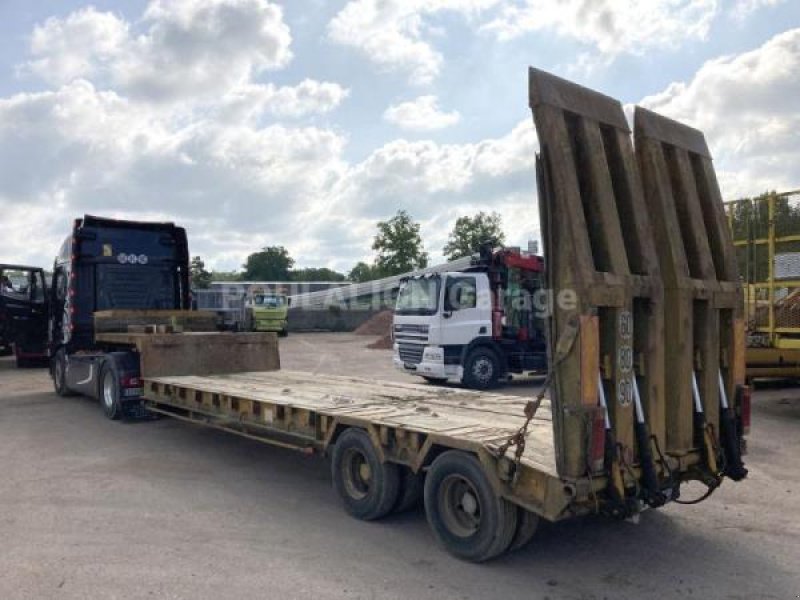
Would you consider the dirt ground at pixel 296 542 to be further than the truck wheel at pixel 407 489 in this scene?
No

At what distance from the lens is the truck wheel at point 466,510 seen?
434 centimetres

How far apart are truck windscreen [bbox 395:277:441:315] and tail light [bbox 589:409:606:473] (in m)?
9.33

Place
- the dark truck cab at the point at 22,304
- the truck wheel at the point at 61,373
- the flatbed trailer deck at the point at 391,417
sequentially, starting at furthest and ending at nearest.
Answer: the dark truck cab at the point at 22,304 < the truck wheel at the point at 61,373 < the flatbed trailer deck at the point at 391,417

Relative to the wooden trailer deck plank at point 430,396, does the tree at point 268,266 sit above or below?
above

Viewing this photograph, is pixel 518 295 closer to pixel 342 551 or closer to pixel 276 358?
pixel 276 358

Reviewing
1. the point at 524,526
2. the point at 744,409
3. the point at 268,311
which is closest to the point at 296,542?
the point at 524,526

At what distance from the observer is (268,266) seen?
340 feet

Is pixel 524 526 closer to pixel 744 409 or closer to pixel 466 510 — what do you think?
pixel 466 510

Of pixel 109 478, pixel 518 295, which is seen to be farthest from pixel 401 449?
pixel 518 295

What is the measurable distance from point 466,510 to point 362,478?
1.24m

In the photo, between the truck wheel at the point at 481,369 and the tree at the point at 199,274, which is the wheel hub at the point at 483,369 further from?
the tree at the point at 199,274

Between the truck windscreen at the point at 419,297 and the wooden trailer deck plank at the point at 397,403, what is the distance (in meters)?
4.40

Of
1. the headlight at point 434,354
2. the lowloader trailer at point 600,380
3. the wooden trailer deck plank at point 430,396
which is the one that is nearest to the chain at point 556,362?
the lowloader trailer at point 600,380

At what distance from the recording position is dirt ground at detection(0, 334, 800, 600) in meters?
4.25
